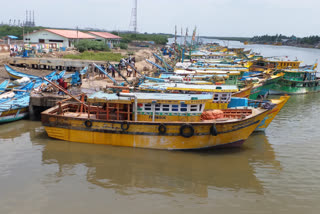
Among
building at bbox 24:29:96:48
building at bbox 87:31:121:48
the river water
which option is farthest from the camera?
building at bbox 87:31:121:48

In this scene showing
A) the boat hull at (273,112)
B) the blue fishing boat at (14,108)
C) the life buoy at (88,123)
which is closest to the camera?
the life buoy at (88,123)

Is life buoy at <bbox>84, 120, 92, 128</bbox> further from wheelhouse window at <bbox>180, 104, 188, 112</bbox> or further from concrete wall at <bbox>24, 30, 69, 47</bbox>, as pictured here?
concrete wall at <bbox>24, 30, 69, 47</bbox>

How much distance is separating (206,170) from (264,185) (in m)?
2.46

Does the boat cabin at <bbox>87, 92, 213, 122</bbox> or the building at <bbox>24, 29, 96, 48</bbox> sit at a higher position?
the building at <bbox>24, 29, 96, 48</bbox>

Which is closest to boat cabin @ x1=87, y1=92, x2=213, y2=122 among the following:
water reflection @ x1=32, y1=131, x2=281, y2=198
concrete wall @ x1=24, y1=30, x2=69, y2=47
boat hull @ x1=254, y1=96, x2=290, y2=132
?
water reflection @ x1=32, y1=131, x2=281, y2=198

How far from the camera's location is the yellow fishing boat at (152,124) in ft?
44.3

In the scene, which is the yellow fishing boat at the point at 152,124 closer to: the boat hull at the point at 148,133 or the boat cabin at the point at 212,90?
the boat hull at the point at 148,133

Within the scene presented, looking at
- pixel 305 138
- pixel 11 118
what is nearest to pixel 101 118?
pixel 11 118

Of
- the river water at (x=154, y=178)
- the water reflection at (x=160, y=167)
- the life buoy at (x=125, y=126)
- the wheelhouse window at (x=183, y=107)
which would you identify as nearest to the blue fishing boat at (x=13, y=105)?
the river water at (x=154, y=178)

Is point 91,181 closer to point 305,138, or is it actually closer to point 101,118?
point 101,118

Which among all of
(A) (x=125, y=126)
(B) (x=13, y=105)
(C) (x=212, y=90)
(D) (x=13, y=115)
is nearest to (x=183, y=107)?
(A) (x=125, y=126)

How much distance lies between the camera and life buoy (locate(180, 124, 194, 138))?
1333 cm

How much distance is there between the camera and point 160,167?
12617 millimetres

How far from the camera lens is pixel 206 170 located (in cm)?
1249
